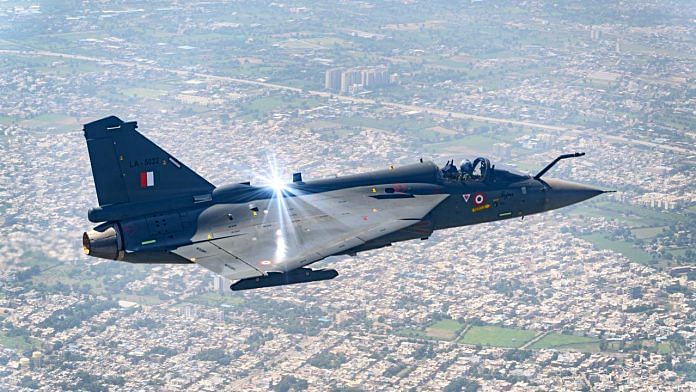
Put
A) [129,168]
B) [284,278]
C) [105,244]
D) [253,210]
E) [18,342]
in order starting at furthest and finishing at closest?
[18,342] < [253,210] < [129,168] < [105,244] < [284,278]

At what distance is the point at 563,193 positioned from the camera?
43.1 m

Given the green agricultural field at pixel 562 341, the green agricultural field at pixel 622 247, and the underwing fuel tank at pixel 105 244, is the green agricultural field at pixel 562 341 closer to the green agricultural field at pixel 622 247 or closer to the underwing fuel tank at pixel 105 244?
the green agricultural field at pixel 622 247

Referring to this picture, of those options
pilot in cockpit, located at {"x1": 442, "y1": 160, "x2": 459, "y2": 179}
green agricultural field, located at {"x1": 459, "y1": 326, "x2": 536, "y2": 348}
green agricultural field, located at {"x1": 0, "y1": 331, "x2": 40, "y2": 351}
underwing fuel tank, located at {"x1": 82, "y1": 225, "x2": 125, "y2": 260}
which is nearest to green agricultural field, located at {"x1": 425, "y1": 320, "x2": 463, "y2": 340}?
green agricultural field, located at {"x1": 459, "y1": 326, "x2": 536, "y2": 348}

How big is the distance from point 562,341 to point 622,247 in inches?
687

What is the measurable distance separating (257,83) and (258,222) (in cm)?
9186

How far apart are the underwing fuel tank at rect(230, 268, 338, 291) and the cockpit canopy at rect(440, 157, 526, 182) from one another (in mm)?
9480

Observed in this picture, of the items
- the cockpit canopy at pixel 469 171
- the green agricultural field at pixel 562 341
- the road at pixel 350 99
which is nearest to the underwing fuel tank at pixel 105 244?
the cockpit canopy at pixel 469 171

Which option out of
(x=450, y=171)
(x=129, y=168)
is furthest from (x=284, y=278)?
(x=450, y=171)

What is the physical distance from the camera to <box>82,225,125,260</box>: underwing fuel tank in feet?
120

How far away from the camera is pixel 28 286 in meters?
67.0

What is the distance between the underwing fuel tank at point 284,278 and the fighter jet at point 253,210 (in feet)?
0.30

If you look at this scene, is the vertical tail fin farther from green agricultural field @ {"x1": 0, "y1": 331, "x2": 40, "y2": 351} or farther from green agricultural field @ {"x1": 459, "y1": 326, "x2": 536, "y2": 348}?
green agricultural field @ {"x1": 459, "y1": 326, "x2": 536, "y2": 348}

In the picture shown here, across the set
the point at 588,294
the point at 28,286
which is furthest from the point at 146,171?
the point at 588,294

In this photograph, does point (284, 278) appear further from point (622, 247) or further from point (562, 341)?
point (622, 247)
